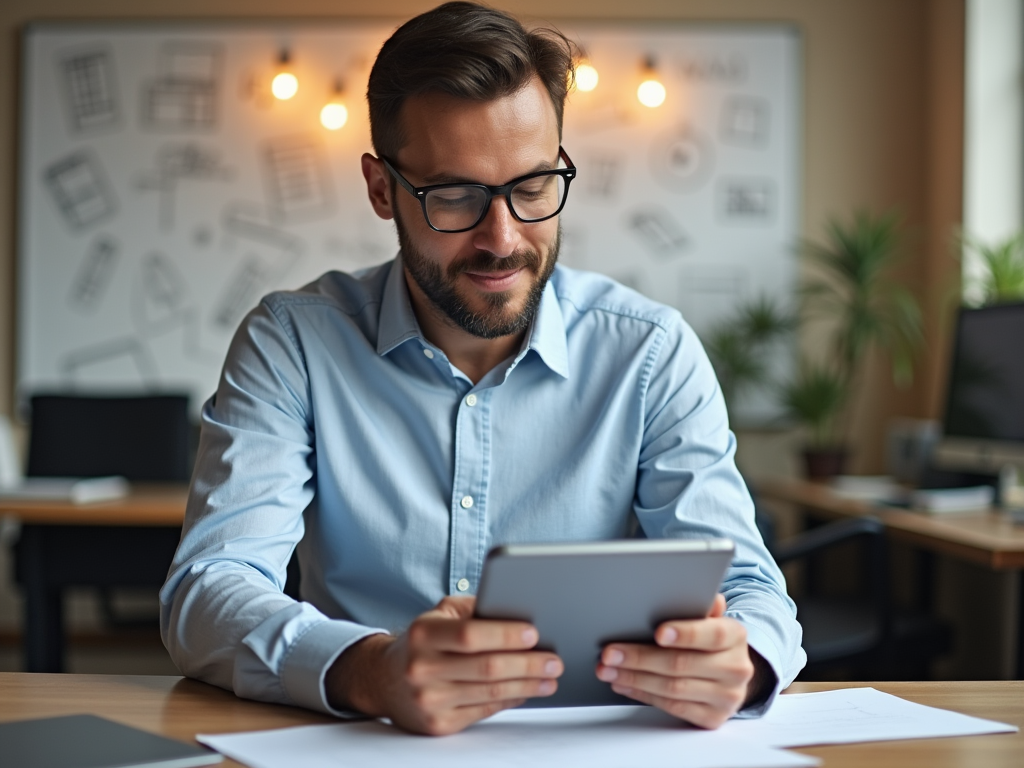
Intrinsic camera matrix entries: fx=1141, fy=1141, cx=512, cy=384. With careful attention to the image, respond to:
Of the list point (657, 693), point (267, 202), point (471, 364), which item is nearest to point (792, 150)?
point (267, 202)

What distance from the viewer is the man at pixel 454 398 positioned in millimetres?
1328

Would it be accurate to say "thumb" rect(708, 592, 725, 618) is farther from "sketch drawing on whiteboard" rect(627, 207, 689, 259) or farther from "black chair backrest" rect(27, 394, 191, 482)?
"sketch drawing on whiteboard" rect(627, 207, 689, 259)

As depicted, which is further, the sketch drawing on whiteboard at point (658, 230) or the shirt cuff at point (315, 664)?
the sketch drawing on whiteboard at point (658, 230)

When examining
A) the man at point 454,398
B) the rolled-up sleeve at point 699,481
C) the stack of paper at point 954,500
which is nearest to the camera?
the rolled-up sleeve at point 699,481

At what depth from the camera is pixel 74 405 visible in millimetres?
3732

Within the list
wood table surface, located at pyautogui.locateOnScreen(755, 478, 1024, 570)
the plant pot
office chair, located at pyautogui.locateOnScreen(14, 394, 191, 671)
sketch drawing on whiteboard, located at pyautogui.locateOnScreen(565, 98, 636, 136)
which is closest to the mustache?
wood table surface, located at pyautogui.locateOnScreen(755, 478, 1024, 570)

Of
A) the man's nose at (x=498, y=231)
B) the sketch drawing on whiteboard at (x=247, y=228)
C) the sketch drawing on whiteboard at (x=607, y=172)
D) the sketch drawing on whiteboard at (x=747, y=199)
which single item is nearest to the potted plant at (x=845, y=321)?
the sketch drawing on whiteboard at (x=747, y=199)

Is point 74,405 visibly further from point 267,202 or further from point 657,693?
point 657,693

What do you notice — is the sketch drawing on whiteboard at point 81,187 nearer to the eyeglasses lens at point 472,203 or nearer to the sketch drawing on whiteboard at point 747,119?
the sketch drawing on whiteboard at point 747,119

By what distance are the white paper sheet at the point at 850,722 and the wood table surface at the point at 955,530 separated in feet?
4.68

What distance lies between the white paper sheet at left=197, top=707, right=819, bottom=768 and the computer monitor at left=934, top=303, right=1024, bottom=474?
7.42 ft

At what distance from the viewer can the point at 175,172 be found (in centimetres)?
495

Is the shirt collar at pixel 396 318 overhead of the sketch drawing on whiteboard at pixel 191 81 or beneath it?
beneath

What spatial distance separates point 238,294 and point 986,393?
10.2 ft
